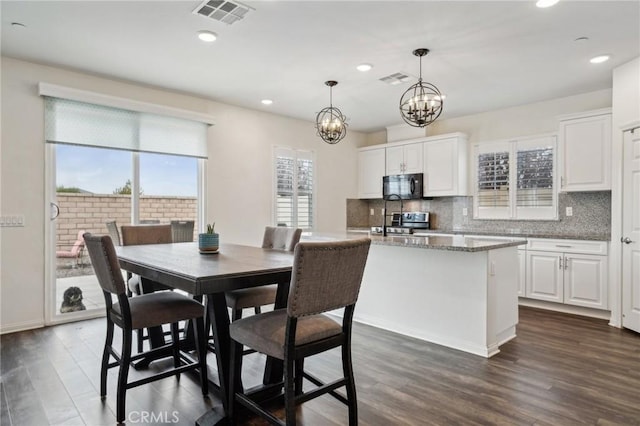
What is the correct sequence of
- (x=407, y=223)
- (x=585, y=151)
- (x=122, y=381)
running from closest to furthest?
(x=122, y=381)
(x=585, y=151)
(x=407, y=223)

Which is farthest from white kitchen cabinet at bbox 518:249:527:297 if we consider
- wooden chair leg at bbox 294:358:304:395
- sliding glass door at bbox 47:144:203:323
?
sliding glass door at bbox 47:144:203:323

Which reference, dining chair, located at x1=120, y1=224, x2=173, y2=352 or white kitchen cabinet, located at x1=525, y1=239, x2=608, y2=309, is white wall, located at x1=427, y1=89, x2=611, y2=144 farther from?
dining chair, located at x1=120, y1=224, x2=173, y2=352

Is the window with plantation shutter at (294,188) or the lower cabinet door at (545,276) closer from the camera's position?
the lower cabinet door at (545,276)

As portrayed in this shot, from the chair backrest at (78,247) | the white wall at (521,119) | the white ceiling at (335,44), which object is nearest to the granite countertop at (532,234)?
the white wall at (521,119)

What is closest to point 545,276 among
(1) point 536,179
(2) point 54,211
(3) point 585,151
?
(1) point 536,179

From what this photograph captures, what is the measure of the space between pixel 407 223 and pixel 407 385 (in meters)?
4.06

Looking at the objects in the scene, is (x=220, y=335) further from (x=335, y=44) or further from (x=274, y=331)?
(x=335, y=44)

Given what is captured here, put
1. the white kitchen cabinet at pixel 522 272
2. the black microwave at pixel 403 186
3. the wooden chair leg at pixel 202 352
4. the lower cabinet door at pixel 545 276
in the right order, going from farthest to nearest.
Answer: the black microwave at pixel 403 186
the white kitchen cabinet at pixel 522 272
the lower cabinet door at pixel 545 276
the wooden chair leg at pixel 202 352

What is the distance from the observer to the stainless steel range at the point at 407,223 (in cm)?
607

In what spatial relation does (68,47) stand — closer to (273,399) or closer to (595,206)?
(273,399)

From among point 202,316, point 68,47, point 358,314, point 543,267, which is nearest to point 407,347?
point 358,314

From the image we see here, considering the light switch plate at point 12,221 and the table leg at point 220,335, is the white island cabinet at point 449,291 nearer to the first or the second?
the table leg at point 220,335

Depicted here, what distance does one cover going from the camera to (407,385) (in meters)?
2.50

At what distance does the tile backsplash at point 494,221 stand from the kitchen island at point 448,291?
6.23ft
